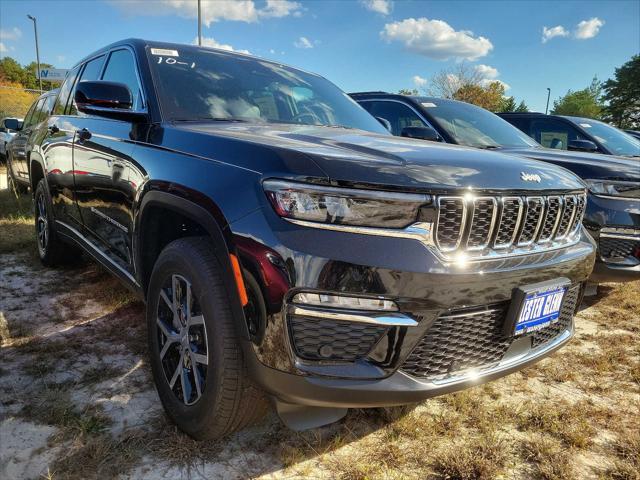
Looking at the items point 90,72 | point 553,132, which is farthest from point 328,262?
Answer: point 553,132

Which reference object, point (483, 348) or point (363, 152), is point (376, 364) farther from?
point (363, 152)

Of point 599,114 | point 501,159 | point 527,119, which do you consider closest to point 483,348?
point 501,159

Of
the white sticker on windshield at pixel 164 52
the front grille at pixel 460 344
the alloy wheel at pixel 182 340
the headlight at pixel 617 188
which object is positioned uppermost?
the white sticker on windshield at pixel 164 52

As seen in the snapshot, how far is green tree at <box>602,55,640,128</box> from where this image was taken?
172 feet

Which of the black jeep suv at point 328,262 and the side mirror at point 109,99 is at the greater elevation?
the side mirror at point 109,99

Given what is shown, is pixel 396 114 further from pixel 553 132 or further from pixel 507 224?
pixel 507 224

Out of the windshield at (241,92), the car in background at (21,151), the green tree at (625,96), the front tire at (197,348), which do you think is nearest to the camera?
the front tire at (197,348)

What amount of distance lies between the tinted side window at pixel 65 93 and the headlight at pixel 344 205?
10.2ft

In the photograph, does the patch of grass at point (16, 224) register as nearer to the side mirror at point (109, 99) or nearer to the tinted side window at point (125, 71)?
the tinted side window at point (125, 71)

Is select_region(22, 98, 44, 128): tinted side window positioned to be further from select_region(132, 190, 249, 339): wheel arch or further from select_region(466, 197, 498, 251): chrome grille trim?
select_region(466, 197, 498, 251): chrome grille trim

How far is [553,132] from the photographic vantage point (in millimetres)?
Result: 6230

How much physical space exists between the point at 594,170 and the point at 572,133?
249 cm

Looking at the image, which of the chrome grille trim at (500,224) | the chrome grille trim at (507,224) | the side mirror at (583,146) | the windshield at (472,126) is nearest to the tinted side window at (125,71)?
the chrome grille trim at (500,224)

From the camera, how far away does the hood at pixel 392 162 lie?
1.62m
